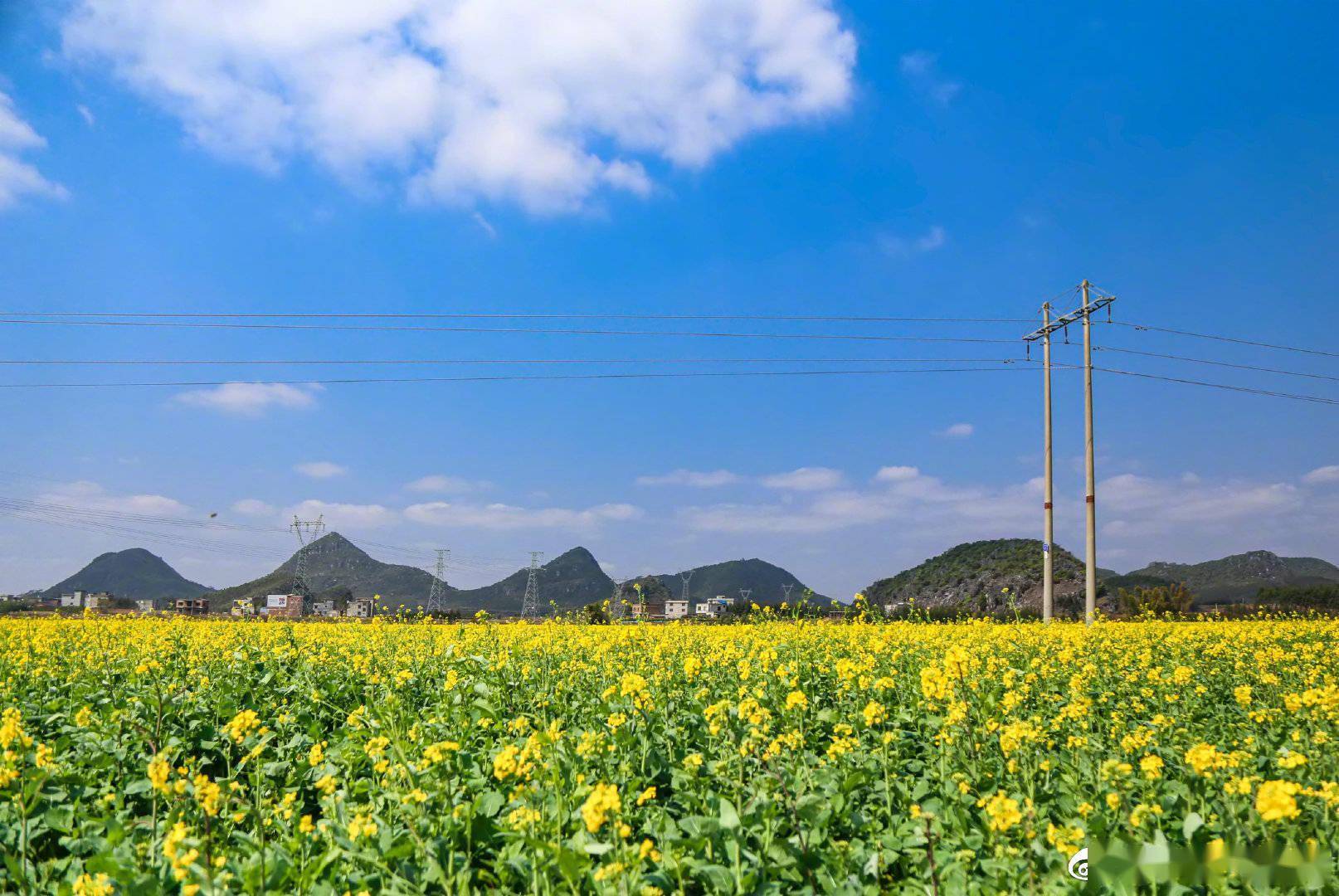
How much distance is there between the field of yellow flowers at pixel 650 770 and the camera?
338 centimetres

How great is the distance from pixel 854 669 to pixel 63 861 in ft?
16.2

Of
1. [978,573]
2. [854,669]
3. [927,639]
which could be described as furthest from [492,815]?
[978,573]

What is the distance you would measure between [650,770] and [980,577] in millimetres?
49180

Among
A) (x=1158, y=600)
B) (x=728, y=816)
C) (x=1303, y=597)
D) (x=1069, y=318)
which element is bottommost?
(x=728, y=816)

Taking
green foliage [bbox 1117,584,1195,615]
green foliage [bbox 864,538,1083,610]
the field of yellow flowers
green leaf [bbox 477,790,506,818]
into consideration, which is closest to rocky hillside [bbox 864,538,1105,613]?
green foliage [bbox 864,538,1083,610]

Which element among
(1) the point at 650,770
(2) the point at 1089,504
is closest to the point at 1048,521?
(2) the point at 1089,504

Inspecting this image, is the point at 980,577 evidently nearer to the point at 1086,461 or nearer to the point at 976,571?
the point at 976,571

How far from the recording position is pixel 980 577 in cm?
4981

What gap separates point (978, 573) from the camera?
5031cm

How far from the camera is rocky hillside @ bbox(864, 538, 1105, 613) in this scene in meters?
44.7

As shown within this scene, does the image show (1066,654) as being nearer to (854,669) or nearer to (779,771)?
(854,669)

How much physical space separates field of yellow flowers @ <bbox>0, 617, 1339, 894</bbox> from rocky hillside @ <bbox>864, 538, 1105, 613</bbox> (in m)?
36.5

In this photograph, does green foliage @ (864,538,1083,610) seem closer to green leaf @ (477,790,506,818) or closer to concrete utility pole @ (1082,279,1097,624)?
concrete utility pole @ (1082,279,1097,624)

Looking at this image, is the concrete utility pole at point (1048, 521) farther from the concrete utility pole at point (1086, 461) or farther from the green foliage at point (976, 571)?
the green foliage at point (976, 571)
